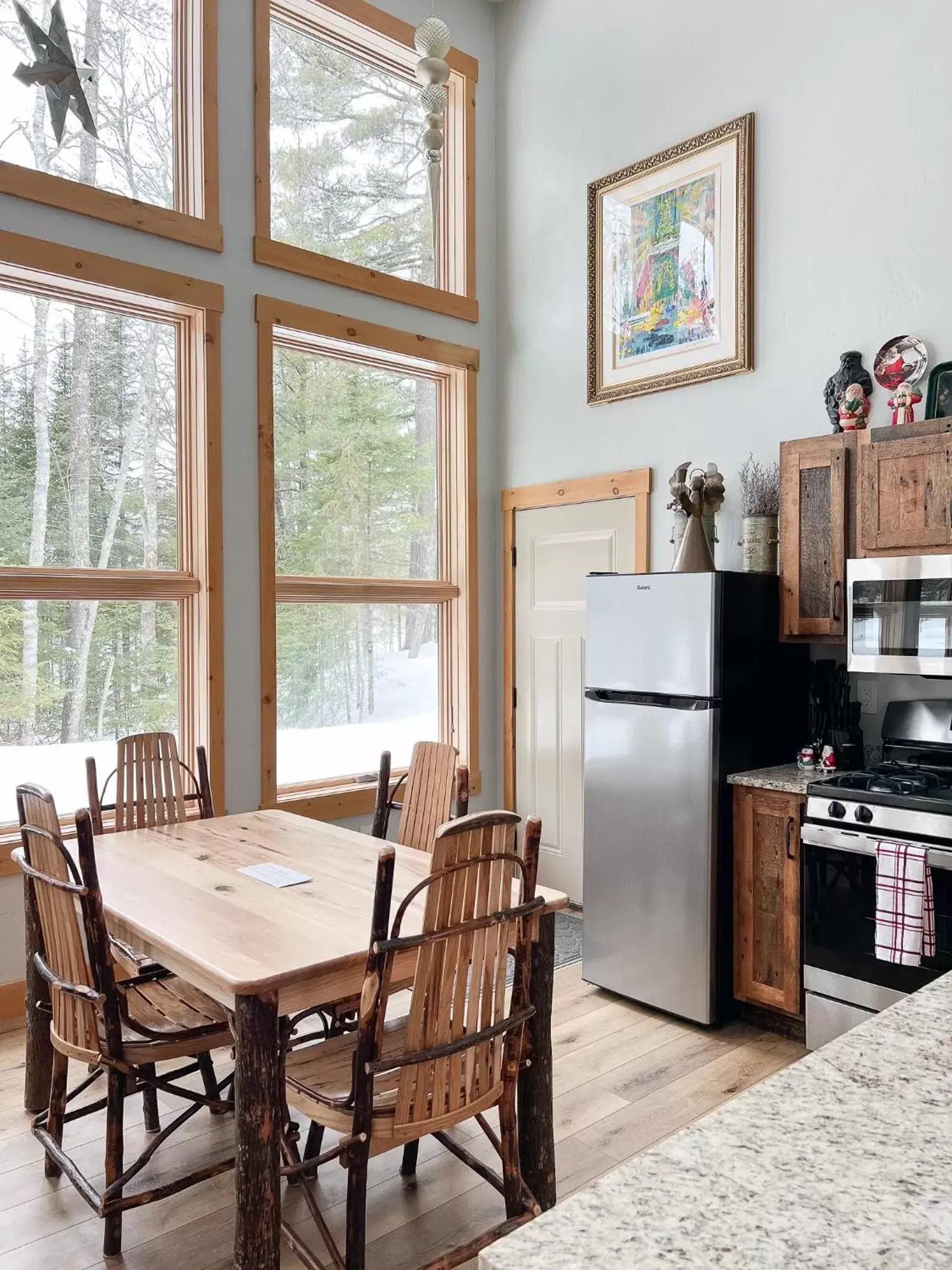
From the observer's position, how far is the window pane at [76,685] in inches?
135

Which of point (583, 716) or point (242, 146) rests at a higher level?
point (242, 146)

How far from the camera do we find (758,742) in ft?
11.1

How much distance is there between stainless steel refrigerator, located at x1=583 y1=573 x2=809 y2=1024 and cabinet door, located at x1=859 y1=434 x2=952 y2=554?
1.47ft

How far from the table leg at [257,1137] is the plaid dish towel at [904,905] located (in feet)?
6.07

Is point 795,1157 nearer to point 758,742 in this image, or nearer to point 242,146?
point 758,742

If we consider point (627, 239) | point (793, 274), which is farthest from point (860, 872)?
point (627, 239)

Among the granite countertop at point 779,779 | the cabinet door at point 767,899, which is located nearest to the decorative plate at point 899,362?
the granite countertop at point 779,779

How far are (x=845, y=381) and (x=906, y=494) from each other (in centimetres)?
62

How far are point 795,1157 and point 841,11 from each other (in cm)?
398

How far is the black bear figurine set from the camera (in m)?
3.36

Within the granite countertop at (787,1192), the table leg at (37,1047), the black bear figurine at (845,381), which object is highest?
the black bear figurine at (845,381)

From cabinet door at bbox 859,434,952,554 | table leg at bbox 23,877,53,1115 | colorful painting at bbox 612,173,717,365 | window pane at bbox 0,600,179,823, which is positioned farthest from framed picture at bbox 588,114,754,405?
table leg at bbox 23,877,53,1115

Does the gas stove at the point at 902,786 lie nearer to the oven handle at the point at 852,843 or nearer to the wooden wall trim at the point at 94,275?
the oven handle at the point at 852,843

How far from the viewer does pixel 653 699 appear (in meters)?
3.43
